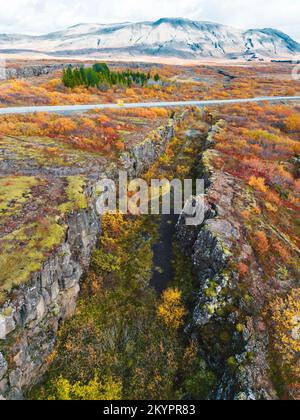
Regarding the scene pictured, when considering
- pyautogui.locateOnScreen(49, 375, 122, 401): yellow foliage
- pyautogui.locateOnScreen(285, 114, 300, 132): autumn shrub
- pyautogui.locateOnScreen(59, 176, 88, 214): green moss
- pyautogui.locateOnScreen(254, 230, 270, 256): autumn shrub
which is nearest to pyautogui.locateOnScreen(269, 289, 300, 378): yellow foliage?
pyautogui.locateOnScreen(254, 230, 270, 256): autumn shrub

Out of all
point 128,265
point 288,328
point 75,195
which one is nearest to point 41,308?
point 128,265

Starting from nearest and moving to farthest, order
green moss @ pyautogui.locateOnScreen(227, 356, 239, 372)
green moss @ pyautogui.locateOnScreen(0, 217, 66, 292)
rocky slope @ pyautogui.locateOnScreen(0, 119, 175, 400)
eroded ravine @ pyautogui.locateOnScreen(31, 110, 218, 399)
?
1. rocky slope @ pyautogui.locateOnScreen(0, 119, 175, 400)
2. green moss @ pyautogui.locateOnScreen(227, 356, 239, 372)
3. green moss @ pyautogui.locateOnScreen(0, 217, 66, 292)
4. eroded ravine @ pyautogui.locateOnScreen(31, 110, 218, 399)

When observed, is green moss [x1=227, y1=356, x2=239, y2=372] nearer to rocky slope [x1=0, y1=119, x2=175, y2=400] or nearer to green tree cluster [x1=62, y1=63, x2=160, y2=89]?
rocky slope [x1=0, y1=119, x2=175, y2=400]

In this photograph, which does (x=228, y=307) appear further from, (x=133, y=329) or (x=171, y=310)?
(x=133, y=329)

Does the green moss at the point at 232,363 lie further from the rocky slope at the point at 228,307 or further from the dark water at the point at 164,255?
the dark water at the point at 164,255
